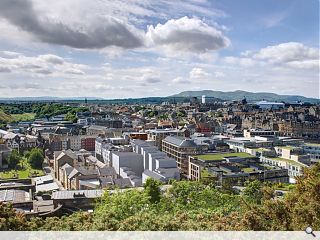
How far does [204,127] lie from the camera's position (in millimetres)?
16281

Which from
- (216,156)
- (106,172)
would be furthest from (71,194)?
(216,156)

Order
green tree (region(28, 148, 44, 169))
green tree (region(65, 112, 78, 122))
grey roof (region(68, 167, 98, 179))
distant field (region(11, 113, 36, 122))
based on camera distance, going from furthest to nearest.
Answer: distant field (region(11, 113, 36, 122))
green tree (region(65, 112, 78, 122))
green tree (region(28, 148, 44, 169))
grey roof (region(68, 167, 98, 179))

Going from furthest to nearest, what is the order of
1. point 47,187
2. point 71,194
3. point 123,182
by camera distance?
point 47,187, point 123,182, point 71,194

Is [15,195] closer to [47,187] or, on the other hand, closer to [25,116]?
[47,187]

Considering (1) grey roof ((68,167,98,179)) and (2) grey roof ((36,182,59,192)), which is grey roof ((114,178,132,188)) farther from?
(2) grey roof ((36,182,59,192))

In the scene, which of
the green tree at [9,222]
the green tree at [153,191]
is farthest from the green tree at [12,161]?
the green tree at [9,222]

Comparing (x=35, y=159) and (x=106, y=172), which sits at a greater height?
(x=106, y=172)

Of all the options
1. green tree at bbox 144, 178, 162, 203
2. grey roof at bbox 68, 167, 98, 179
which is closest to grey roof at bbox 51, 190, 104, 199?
green tree at bbox 144, 178, 162, 203

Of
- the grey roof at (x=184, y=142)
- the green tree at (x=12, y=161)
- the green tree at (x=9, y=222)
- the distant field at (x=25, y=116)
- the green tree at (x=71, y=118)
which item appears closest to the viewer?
the green tree at (x=9, y=222)

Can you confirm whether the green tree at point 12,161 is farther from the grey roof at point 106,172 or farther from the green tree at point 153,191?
the green tree at point 153,191

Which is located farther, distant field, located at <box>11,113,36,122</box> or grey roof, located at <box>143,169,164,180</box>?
distant field, located at <box>11,113,36,122</box>

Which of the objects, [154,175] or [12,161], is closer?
[154,175]

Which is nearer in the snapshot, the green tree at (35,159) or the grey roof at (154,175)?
the grey roof at (154,175)

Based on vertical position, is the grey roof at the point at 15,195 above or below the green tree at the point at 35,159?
above
